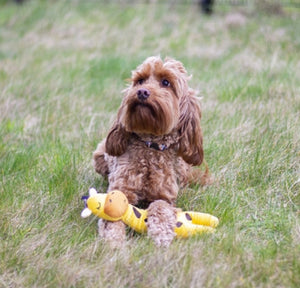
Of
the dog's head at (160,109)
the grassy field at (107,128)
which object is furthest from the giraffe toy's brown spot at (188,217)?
the dog's head at (160,109)

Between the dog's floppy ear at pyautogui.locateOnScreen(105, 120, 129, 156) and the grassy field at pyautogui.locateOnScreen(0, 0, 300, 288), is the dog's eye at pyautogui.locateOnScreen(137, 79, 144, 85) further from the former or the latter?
the grassy field at pyautogui.locateOnScreen(0, 0, 300, 288)

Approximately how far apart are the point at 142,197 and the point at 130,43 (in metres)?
5.22

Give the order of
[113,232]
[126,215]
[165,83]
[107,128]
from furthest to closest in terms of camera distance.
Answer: [107,128]
[165,83]
[126,215]
[113,232]

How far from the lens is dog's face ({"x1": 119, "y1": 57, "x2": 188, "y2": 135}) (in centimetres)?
315

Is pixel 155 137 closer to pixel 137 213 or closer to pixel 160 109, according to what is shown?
pixel 160 109

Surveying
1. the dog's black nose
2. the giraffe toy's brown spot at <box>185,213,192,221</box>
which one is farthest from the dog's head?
the giraffe toy's brown spot at <box>185,213,192,221</box>

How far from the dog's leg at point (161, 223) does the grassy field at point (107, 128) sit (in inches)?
2.9

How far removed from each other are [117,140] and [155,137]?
0.27m

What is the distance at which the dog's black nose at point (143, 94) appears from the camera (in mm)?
3133

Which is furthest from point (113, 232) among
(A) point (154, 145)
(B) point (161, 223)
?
(A) point (154, 145)

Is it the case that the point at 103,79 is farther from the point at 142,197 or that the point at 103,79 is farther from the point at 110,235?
the point at 110,235

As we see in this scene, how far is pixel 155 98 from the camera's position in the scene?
3152 millimetres

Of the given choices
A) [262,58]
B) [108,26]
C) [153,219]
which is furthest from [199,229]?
[108,26]

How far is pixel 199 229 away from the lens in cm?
309
